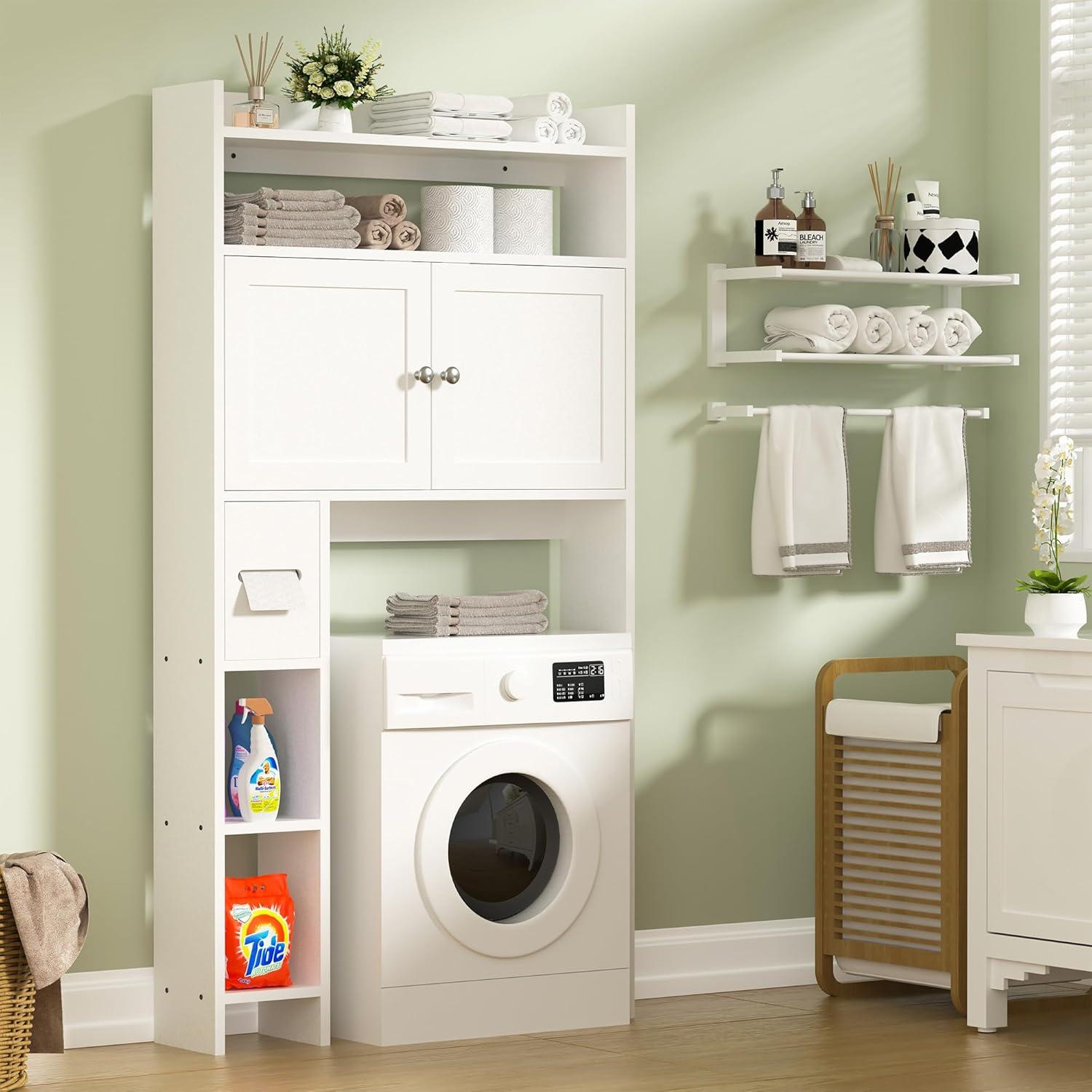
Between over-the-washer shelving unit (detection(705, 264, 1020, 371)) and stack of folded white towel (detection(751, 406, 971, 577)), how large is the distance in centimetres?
12

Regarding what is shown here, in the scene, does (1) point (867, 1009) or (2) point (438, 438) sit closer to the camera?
(2) point (438, 438)

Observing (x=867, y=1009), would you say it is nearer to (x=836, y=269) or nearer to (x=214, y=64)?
(x=836, y=269)

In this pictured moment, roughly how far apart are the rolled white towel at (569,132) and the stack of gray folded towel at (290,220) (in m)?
0.51

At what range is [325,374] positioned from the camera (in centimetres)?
371

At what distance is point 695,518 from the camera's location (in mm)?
4395

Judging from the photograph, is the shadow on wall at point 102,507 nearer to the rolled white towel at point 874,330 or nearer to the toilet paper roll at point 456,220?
the toilet paper roll at point 456,220

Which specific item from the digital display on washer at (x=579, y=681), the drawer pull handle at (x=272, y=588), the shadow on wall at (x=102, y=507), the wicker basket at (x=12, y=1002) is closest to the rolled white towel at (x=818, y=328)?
the digital display on washer at (x=579, y=681)

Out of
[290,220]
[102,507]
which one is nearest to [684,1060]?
[102,507]

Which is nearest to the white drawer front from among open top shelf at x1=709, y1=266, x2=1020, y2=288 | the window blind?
open top shelf at x1=709, y1=266, x2=1020, y2=288

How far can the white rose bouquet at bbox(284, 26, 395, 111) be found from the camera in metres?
3.75

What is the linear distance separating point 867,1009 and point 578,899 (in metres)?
0.75

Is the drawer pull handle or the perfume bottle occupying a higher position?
the perfume bottle

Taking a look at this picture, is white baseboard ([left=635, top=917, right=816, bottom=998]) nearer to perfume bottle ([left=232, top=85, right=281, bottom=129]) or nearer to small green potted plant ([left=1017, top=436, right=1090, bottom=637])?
small green potted plant ([left=1017, top=436, right=1090, bottom=637])

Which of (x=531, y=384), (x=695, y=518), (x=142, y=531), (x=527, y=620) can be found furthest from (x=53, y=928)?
(x=695, y=518)
